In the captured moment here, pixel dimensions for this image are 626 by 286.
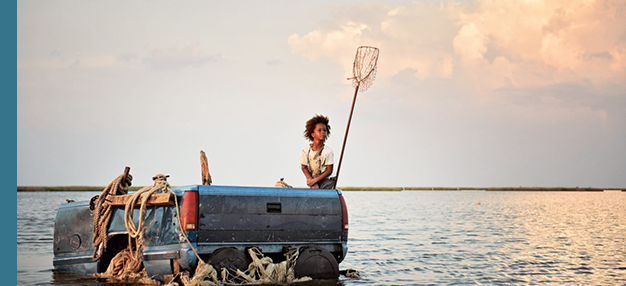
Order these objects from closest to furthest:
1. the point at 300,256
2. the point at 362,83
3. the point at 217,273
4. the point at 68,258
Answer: the point at 217,273 < the point at 300,256 < the point at 68,258 < the point at 362,83

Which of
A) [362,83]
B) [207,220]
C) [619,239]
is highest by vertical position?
[362,83]

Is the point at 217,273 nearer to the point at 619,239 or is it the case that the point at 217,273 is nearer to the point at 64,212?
the point at 64,212

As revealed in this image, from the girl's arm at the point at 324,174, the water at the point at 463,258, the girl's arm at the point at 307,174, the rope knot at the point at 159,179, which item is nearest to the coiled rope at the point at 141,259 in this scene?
the rope knot at the point at 159,179

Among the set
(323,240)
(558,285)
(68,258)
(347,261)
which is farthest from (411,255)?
(68,258)

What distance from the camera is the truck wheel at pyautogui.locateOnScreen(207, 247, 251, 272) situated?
8.09 m

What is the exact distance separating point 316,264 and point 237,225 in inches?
46.1

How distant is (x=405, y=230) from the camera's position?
23.4m

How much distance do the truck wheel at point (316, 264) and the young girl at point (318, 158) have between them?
1442 mm

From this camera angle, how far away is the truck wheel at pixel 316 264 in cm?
861

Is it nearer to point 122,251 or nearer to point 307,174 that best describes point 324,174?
point 307,174

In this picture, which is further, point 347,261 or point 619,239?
point 619,239

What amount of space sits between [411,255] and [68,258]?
7501 millimetres

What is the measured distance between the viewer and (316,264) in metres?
8.70

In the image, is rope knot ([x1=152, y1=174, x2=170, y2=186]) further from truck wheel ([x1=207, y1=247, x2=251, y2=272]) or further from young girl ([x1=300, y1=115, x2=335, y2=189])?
young girl ([x1=300, y1=115, x2=335, y2=189])
